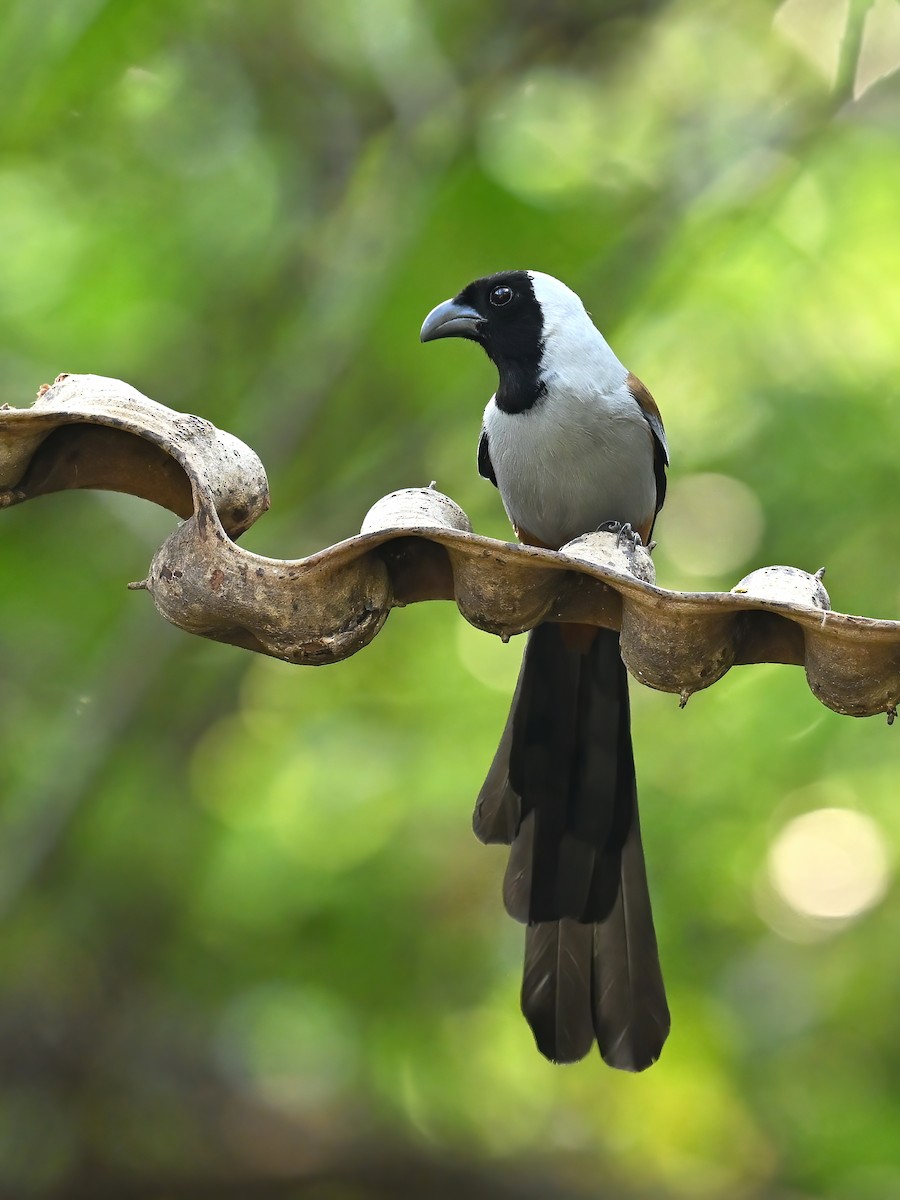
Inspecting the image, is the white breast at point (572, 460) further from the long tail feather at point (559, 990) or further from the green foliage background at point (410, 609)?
the long tail feather at point (559, 990)

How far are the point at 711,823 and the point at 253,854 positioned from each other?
1.60m

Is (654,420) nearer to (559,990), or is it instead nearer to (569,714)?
(569,714)

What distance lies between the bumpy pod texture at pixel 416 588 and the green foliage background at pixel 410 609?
2.83 meters

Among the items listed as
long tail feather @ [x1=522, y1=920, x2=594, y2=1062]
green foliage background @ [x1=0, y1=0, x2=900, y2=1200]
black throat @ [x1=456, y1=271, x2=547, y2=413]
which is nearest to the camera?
long tail feather @ [x1=522, y1=920, x2=594, y2=1062]

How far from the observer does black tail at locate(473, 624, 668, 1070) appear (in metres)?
3.00

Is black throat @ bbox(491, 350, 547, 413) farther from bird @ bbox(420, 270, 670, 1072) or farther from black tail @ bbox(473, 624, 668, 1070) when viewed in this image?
black tail @ bbox(473, 624, 668, 1070)

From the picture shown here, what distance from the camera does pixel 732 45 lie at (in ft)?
16.8

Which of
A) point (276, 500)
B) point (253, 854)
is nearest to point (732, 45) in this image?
point (276, 500)

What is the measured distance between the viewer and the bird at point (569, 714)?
9.91ft

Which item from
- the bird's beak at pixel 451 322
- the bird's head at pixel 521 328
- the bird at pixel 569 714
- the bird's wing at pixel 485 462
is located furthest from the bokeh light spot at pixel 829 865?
the bird's beak at pixel 451 322

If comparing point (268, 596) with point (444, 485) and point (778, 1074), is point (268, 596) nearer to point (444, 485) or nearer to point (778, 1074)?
point (444, 485)

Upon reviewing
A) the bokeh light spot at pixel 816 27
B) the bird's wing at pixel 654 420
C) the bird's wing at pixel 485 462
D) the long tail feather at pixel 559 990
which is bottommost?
the long tail feather at pixel 559 990

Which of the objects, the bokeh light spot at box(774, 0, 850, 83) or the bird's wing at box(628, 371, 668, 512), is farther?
the bokeh light spot at box(774, 0, 850, 83)

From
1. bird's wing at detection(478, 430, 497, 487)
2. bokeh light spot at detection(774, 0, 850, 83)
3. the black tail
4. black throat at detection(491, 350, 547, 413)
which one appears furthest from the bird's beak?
bokeh light spot at detection(774, 0, 850, 83)
